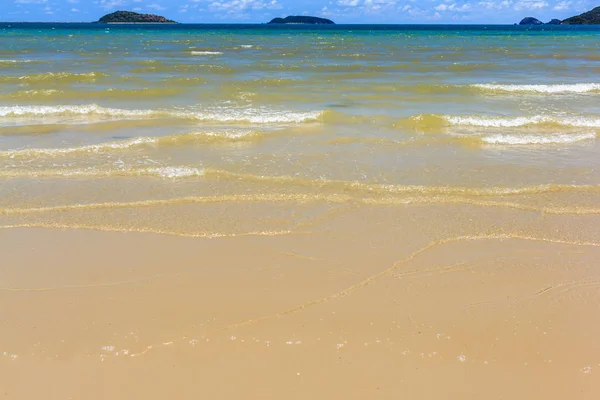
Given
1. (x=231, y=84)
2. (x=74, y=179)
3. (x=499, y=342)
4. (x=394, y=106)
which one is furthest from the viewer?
(x=231, y=84)

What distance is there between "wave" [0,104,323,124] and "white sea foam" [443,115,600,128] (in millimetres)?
3333

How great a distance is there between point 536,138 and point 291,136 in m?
4.93

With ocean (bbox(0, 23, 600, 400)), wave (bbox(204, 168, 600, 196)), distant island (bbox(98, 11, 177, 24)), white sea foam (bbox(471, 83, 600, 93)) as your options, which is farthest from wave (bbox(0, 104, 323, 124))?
distant island (bbox(98, 11, 177, 24))

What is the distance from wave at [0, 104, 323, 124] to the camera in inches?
464

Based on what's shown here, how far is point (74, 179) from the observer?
7504 mm

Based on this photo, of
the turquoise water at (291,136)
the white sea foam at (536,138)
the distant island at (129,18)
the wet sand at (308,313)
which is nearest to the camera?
the wet sand at (308,313)

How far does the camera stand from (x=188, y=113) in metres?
12.5

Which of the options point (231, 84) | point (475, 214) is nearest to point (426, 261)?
point (475, 214)

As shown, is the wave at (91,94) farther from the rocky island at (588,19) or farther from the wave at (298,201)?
the rocky island at (588,19)

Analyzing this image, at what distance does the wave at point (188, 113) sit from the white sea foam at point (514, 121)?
333 cm

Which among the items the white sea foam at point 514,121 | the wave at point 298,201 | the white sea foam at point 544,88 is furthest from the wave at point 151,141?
the white sea foam at point 544,88

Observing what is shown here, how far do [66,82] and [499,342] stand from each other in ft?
59.0

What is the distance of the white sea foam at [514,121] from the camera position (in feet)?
37.7

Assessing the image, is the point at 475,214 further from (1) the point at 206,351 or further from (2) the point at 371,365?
(1) the point at 206,351
